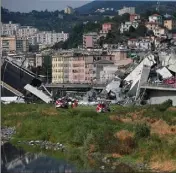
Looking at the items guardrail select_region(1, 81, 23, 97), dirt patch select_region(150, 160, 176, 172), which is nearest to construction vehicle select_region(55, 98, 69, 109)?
guardrail select_region(1, 81, 23, 97)

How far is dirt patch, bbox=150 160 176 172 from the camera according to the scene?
9.99 meters

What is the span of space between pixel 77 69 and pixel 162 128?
25127 mm

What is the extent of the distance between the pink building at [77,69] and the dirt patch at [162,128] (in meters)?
23.3

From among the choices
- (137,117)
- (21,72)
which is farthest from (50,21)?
(137,117)

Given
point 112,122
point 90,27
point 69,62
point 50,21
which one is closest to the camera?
point 112,122

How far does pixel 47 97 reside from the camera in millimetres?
24688

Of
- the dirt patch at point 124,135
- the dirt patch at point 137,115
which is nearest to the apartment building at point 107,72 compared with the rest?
the dirt patch at point 137,115

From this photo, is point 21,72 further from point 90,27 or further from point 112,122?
point 90,27

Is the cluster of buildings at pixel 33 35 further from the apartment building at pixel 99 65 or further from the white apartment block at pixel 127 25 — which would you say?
the apartment building at pixel 99 65

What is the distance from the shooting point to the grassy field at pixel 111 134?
10.8 m

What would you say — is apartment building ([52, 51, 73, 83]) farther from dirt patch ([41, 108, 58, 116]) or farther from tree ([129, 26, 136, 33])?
dirt patch ([41, 108, 58, 116])

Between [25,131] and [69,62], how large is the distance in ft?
79.8

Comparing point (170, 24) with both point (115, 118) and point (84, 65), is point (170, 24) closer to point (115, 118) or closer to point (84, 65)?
point (84, 65)

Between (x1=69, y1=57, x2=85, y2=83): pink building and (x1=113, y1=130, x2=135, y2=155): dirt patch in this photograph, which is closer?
(x1=113, y1=130, x2=135, y2=155): dirt patch
